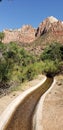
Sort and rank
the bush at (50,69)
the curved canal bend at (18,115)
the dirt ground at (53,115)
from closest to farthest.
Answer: the dirt ground at (53,115) → the curved canal bend at (18,115) → the bush at (50,69)

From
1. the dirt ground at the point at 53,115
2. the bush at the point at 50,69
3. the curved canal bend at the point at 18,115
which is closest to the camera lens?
the dirt ground at the point at 53,115

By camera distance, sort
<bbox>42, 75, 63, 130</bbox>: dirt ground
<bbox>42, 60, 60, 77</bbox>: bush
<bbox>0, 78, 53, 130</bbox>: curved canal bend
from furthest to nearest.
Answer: <bbox>42, 60, 60, 77</bbox>: bush → <bbox>0, 78, 53, 130</bbox>: curved canal bend → <bbox>42, 75, 63, 130</bbox>: dirt ground

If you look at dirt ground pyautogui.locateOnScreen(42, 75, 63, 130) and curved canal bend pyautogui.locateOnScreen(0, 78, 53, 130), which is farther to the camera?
curved canal bend pyautogui.locateOnScreen(0, 78, 53, 130)

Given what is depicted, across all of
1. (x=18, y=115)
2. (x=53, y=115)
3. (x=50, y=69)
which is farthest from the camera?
(x=50, y=69)

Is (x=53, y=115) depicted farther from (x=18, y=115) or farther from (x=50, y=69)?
(x=50, y=69)

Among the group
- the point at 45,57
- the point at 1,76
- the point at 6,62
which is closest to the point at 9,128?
the point at 1,76

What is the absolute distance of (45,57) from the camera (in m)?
102

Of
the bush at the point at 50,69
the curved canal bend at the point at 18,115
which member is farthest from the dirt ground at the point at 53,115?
the bush at the point at 50,69

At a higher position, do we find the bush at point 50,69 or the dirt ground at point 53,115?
the dirt ground at point 53,115

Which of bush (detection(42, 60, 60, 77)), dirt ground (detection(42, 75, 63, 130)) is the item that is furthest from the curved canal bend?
bush (detection(42, 60, 60, 77))

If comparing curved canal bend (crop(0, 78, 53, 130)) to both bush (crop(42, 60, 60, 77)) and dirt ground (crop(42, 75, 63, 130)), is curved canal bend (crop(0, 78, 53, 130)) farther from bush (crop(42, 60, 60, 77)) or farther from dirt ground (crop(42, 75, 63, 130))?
bush (crop(42, 60, 60, 77))

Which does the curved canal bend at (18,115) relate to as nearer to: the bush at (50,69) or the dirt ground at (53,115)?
the dirt ground at (53,115)

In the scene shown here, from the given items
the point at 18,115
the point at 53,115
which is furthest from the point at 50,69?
the point at 53,115

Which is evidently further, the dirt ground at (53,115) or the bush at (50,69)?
the bush at (50,69)
